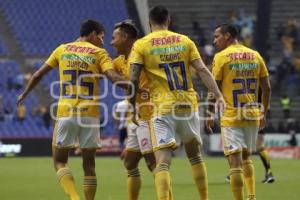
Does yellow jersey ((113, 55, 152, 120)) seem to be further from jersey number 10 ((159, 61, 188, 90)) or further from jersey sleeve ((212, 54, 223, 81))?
jersey sleeve ((212, 54, 223, 81))

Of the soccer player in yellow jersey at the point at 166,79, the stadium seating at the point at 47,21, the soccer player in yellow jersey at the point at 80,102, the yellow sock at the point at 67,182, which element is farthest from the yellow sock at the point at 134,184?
the stadium seating at the point at 47,21

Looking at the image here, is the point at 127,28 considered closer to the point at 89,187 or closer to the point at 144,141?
the point at 144,141

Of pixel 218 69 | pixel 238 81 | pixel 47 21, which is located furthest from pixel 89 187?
pixel 47 21

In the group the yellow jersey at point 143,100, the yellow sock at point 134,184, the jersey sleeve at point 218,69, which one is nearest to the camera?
the yellow jersey at point 143,100

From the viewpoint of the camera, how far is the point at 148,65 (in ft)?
29.9

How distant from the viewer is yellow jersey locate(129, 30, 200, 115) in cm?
904

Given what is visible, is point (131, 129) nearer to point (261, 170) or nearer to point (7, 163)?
point (261, 170)

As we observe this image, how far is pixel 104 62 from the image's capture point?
10.1 meters

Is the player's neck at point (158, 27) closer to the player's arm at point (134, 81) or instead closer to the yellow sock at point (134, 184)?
the player's arm at point (134, 81)

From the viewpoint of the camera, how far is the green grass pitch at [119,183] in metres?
13.1

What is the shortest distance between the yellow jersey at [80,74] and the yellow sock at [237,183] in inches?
73.2

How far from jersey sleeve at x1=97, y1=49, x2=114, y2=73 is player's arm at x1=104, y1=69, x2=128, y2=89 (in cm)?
6

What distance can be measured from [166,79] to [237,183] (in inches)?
77.0

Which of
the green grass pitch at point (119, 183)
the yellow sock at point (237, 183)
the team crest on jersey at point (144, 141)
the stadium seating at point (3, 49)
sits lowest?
the green grass pitch at point (119, 183)
